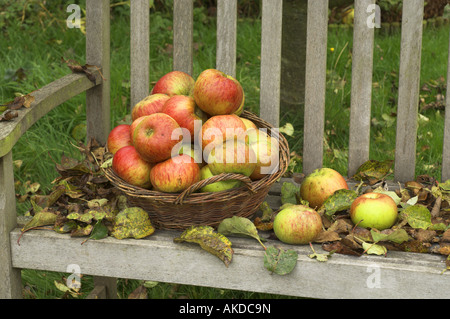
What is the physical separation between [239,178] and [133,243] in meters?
0.33

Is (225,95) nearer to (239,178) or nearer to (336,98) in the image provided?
(239,178)

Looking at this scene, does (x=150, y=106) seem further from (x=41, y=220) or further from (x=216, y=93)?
(x=41, y=220)

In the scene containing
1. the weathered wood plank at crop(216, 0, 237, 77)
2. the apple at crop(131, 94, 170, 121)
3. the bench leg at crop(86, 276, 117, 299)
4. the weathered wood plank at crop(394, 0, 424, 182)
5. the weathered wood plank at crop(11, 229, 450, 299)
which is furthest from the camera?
the bench leg at crop(86, 276, 117, 299)

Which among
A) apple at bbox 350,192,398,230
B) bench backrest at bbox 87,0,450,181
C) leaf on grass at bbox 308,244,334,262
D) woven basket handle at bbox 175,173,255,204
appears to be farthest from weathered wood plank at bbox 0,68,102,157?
apple at bbox 350,192,398,230

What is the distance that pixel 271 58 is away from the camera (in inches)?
79.0

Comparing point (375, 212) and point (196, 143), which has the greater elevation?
point (196, 143)

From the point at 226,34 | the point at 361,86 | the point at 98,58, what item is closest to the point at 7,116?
the point at 98,58

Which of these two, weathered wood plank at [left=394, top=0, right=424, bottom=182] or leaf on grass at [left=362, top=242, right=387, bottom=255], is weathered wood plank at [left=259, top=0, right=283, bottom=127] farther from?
leaf on grass at [left=362, top=242, right=387, bottom=255]

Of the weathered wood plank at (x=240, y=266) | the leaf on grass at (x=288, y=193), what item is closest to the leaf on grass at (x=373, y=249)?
the weathered wood plank at (x=240, y=266)

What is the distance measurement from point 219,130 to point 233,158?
98 millimetres

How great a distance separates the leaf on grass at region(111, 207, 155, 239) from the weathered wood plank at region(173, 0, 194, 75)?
618 millimetres

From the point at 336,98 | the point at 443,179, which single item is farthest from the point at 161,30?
the point at 443,179

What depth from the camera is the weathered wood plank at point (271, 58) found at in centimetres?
199

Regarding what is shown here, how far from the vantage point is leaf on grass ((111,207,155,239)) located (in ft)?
5.41
